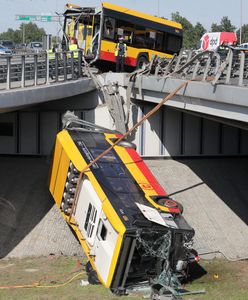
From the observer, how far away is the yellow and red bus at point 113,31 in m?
24.7

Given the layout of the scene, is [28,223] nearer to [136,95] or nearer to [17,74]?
[17,74]

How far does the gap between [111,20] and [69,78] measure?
4.60m

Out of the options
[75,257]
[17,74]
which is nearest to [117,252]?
[75,257]

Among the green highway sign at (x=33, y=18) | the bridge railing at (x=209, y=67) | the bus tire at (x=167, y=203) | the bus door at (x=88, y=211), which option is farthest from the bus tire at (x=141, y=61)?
the green highway sign at (x=33, y=18)

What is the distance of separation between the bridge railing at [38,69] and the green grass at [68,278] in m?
4.81

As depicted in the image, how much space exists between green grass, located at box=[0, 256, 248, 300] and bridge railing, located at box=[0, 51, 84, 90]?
481cm

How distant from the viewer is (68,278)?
47.2 feet

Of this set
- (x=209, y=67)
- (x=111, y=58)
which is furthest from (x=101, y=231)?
(x=111, y=58)

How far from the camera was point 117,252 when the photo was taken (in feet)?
40.2

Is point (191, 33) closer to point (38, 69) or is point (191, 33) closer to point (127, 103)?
point (127, 103)

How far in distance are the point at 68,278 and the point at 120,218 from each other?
2.64 m

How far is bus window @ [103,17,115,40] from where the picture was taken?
24.6 m

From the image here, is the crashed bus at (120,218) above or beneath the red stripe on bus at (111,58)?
beneath

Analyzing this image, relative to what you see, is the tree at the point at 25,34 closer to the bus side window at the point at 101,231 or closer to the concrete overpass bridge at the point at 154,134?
the concrete overpass bridge at the point at 154,134
